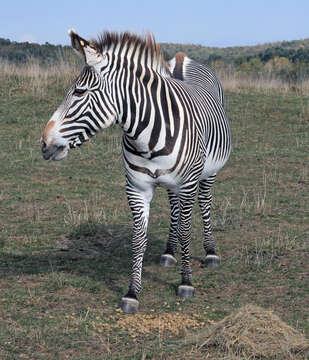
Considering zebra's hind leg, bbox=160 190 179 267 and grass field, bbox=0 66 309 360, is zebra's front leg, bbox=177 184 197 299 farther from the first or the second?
zebra's hind leg, bbox=160 190 179 267

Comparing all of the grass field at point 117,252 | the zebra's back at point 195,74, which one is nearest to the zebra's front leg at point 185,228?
the grass field at point 117,252

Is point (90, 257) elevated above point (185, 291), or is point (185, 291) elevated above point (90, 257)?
point (185, 291)

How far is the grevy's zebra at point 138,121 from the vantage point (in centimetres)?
519

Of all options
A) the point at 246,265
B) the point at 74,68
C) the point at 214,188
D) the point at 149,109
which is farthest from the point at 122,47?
the point at 74,68

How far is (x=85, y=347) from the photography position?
16.0 ft

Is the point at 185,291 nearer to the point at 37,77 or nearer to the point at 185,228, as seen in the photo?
the point at 185,228

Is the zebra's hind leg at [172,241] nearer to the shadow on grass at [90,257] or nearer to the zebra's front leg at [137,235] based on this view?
the shadow on grass at [90,257]

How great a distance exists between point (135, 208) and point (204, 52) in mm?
82398

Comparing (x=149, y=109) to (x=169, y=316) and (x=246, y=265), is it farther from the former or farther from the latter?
(x=246, y=265)

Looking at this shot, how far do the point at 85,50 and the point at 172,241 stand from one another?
296 cm

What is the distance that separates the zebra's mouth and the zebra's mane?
3.02ft

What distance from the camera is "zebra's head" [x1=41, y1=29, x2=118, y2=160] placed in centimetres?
516

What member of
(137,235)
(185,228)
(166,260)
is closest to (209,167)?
(185,228)

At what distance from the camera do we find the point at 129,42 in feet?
17.9
